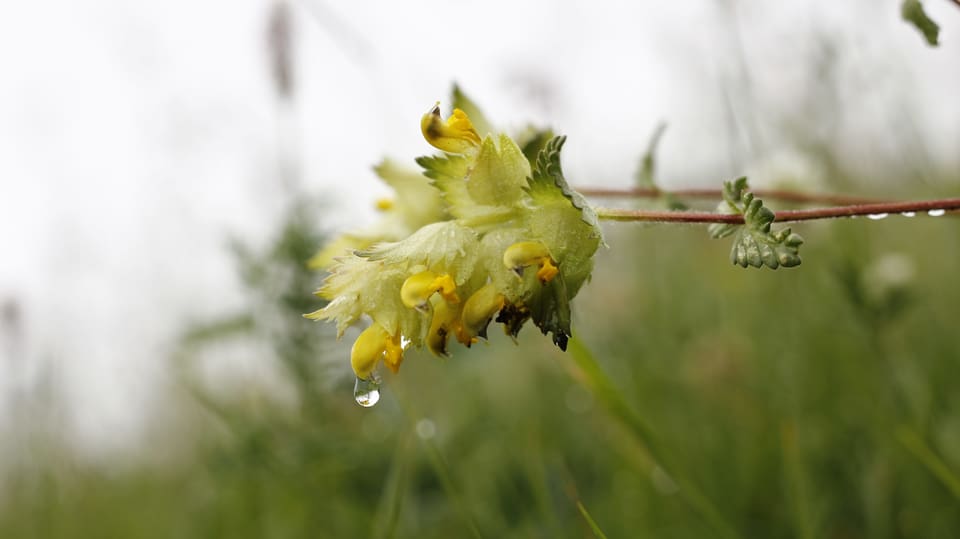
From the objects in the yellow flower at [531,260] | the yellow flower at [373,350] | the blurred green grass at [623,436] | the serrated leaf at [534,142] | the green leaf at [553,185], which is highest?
the green leaf at [553,185]

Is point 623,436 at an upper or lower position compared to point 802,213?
lower

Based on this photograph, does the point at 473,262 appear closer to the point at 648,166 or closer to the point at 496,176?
the point at 496,176

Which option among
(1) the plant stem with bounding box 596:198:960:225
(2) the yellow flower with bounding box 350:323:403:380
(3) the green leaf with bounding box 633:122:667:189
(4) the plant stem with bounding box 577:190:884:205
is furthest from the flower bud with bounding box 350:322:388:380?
(3) the green leaf with bounding box 633:122:667:189

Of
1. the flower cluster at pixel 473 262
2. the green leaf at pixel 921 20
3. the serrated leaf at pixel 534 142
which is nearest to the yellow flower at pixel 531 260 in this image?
the flower cluster at pixel 473 262

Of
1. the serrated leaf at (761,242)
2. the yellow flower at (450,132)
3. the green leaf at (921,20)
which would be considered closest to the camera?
the serrated leaf at (761,242)

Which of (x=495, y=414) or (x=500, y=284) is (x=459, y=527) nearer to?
(x=495, y=414)

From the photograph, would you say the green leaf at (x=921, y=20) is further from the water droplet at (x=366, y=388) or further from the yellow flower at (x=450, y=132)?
the water droplet at (x=366, y=388)

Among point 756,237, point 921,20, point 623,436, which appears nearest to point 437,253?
point 756,237
